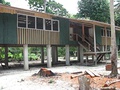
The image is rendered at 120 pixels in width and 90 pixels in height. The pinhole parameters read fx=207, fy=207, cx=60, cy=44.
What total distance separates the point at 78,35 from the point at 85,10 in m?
18.7

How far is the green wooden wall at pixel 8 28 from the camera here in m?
15.6

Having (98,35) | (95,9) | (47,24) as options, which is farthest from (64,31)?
(95,9)

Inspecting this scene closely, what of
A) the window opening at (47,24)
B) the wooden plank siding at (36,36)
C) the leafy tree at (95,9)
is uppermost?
the leafy tree at (95,9)

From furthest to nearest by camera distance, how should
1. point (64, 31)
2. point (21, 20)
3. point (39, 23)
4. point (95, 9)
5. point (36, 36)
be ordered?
point (95, 9)
point (64, 31)
point (39, 23)
point (36, 36)
point (21, 20)

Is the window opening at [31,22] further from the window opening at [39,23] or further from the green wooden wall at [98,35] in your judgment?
the green wooden wall at [98,35]

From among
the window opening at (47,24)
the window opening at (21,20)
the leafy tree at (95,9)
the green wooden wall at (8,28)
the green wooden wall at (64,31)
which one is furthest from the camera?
the leafy tree at (95,9)

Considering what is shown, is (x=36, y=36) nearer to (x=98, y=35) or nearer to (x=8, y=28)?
(x=8, y=28)

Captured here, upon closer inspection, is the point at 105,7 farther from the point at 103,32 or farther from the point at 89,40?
the point at 89,40

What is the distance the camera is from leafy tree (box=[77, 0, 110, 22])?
1505 inches

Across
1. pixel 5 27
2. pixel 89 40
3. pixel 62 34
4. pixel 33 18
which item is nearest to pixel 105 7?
pixel 89 40

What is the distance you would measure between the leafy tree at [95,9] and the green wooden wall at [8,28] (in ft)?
80.9

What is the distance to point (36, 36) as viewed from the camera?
707 inches

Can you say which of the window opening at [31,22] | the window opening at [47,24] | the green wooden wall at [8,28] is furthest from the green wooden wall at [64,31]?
the green wooden wall at [8,28]

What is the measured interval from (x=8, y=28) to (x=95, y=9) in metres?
25.9
